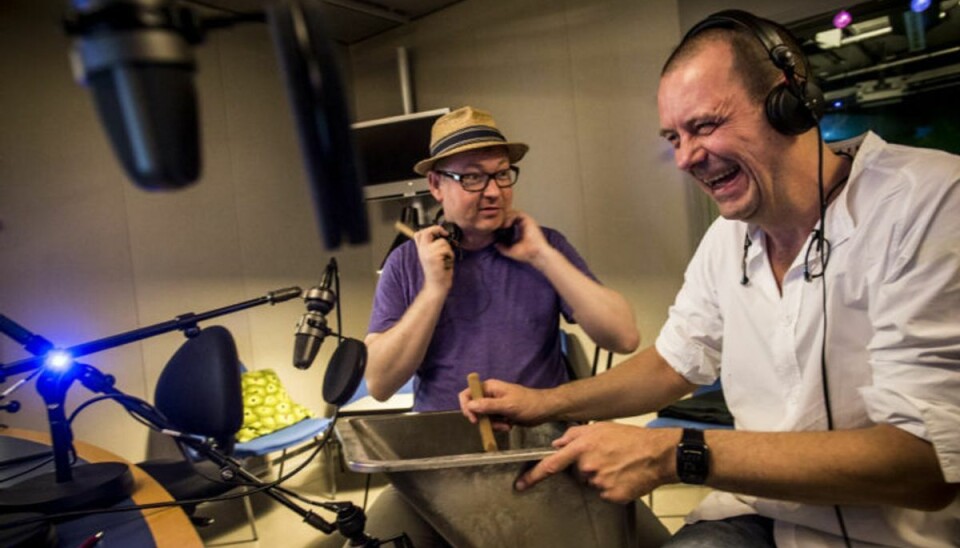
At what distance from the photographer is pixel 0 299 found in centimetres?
219

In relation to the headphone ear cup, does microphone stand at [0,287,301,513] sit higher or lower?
lower

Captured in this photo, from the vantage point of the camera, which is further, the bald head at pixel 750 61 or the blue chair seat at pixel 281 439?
the blue chair seat at pixel 281 439

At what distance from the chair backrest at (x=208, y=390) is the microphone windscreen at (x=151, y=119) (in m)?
1.78

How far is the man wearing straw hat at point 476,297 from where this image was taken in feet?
4.51

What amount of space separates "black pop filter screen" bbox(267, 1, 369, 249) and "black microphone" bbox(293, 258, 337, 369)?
1.17 ft

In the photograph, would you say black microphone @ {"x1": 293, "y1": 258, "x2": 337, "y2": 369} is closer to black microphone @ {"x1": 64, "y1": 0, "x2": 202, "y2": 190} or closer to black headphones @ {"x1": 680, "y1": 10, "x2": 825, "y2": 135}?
black microphone @ {"x1": 64, "y1": 0, "x2": 202, "y2": 190}

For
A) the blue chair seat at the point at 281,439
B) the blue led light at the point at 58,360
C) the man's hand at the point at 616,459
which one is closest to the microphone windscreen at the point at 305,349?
the man's hand at the point at 616,459

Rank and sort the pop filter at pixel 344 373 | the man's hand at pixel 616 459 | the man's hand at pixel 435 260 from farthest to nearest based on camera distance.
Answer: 1. the man's hand at pixel 435 260
2. the man's hand at pixel 616 459
3. the pop filter at pixel 344 373

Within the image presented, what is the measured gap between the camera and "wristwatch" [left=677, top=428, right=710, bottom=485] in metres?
0.81

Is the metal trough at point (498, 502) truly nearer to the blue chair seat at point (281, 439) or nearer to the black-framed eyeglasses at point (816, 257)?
the black-framed eyeglasses at point (816, 257)

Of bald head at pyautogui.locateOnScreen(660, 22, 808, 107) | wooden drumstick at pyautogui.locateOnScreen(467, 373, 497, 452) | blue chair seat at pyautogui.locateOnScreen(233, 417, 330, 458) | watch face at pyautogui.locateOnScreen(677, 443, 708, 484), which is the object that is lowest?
blue chair seat at pyautogui.locateOnScreen(233, 417, 330, 458)

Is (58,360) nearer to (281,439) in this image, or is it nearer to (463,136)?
(463,136)

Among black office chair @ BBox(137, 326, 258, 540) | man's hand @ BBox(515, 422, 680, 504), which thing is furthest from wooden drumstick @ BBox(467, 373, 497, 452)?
black office chair @ BBox(137, 326, 258, 540)

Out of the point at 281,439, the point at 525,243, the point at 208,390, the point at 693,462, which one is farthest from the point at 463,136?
the point at 281,439
